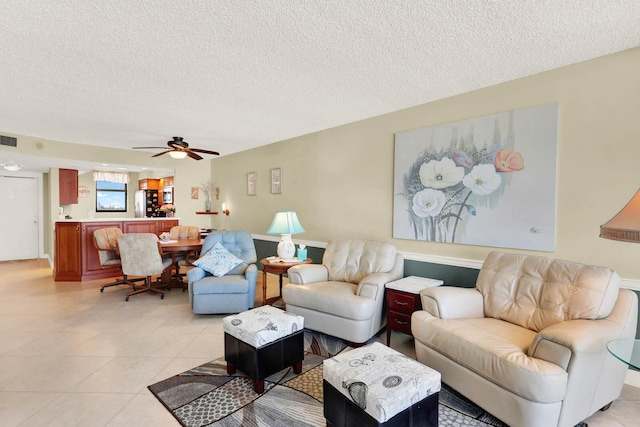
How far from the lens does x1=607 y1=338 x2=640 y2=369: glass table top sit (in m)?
1.40

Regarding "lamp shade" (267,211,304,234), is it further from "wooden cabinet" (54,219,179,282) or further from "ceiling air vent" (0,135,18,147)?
"ceiling air vent" (0,135,18,147)

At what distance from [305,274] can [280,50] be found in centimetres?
216

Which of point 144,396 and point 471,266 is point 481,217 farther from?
point 144,396

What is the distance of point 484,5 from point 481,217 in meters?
1.79

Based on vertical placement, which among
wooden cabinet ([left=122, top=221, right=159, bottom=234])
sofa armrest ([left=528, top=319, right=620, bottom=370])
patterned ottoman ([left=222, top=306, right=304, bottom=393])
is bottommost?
patterned ottoman ([left=222, top=306, right=304, bottom=393])

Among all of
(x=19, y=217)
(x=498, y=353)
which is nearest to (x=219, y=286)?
(x=498, y=353)

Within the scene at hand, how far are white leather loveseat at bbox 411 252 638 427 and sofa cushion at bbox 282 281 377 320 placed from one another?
1.78ft

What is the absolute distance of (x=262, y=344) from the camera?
2174 mm

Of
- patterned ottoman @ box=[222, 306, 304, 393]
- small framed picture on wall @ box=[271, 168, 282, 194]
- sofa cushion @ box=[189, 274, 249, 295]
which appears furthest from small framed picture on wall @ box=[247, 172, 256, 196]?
patterned ottoman @ box=[222, 306, 304, 393]

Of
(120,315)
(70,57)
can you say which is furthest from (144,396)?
(70,57)

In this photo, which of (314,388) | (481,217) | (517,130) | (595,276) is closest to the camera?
(595,276)

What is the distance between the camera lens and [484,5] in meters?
1.73

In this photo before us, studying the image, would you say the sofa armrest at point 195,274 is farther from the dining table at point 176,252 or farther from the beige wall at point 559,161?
the beige wall at point 559,161

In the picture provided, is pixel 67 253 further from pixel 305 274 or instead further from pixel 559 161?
pixel 559 161
